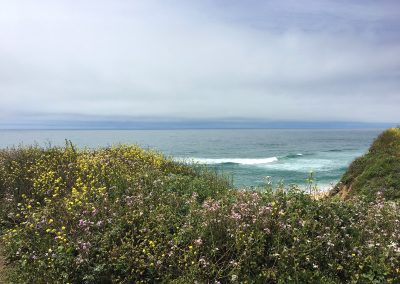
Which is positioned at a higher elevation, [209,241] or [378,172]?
[209,241]

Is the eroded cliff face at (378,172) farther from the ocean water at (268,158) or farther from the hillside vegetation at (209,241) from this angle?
the hillside vegetation at (209,241)

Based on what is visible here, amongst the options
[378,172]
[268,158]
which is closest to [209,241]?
[378,172]

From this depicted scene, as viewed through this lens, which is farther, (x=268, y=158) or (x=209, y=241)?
(x=268, y=158)

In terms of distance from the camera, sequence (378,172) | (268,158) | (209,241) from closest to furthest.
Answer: (209,241) < (378,172) < (268,158)

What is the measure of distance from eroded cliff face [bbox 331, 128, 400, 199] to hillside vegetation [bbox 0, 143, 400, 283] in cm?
851

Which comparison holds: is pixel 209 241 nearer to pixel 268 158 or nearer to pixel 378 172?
pixel 378 172

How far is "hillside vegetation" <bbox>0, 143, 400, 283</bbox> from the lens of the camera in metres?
5.45

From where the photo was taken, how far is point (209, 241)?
5781 mm

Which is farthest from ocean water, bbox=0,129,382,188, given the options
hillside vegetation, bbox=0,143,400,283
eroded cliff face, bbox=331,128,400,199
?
eroded cliff face, bbox=331,128,400,199

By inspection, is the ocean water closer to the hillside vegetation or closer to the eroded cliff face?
the hillside vegetation

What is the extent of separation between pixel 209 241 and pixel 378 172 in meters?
14.0

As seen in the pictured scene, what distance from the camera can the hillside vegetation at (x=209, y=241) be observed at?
5445 millimetres

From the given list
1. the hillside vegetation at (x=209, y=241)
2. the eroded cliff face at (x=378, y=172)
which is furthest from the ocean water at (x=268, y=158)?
the eroded cliff face at (x=378, y=172)

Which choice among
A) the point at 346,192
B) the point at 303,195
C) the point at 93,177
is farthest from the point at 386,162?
the point at 93,177
